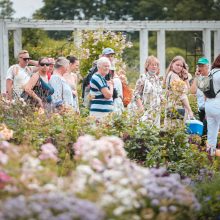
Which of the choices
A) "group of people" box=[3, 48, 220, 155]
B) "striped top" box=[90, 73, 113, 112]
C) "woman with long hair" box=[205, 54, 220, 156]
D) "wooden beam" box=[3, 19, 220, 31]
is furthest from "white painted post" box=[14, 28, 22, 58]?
"woman with long hair" box=[205, 54, 220, 156]

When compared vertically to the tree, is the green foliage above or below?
below

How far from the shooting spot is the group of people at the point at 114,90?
10672mm

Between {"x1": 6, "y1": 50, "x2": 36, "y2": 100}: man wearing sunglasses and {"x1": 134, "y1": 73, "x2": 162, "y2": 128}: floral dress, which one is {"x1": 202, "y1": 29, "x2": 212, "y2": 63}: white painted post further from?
{"x1": 134, "y1": 73, "x2": 162, "y2": 128}: floral dress

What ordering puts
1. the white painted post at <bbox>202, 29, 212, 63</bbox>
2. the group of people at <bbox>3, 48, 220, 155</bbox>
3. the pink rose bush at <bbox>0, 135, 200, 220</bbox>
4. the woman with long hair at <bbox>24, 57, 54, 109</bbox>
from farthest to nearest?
the white painted post at <bbox>202, 29, 212, 63</bbox>
the woman with long hair at <bbox>24, 57, 54, 109</bbox>
the group of people at <bbox>3, 48, 220, 155</bbox>
the pink rose bush at <bbox>0, 135, 200, 220</bbox>

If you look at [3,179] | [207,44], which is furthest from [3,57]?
[3,179]

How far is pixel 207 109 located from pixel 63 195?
6036mm

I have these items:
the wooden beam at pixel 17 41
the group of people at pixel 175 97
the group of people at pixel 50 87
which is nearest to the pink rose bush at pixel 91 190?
the group of people at pixel 175 97

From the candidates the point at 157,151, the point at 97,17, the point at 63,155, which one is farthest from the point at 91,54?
the point at 97,17

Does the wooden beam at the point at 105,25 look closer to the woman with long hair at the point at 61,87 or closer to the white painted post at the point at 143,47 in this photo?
the white painted post at the point at 143,47

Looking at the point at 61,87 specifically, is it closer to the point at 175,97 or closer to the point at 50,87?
the point at 50,87

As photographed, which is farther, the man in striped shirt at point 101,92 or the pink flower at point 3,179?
the man in striped shirt at point 101,92

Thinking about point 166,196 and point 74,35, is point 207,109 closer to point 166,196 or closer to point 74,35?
point 166,196

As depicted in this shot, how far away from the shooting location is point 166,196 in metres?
5.51

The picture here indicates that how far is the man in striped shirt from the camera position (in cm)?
1089
